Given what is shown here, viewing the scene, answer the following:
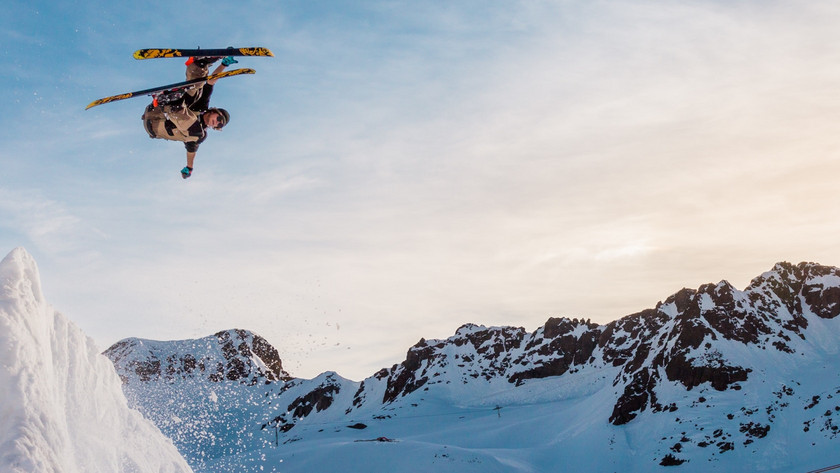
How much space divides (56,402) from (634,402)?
97394mm

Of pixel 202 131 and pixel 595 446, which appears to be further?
pixel 595 446

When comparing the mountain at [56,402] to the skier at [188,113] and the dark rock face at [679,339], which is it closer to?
the skier at [188,113]

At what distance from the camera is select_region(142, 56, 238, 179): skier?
14.3 m

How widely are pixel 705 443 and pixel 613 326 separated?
8229 cm

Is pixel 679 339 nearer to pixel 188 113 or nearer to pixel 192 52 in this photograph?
pixel 188 113

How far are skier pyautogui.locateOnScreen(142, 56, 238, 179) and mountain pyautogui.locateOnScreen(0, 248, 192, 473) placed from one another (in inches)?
214

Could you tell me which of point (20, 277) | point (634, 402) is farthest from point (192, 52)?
point (634, 402)

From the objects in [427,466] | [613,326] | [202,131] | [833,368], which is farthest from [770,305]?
[202,131]

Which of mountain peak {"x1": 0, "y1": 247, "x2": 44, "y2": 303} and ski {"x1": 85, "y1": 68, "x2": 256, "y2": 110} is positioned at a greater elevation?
ski {"x1": 85, "y1": 68, "x2": 256, "y2": 110}

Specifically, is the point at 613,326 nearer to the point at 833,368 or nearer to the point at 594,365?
the point at 594,365

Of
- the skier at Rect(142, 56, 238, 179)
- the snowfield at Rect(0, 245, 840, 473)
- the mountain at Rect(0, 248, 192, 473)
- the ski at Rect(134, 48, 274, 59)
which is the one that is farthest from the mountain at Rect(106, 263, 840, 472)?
the ski at Rect(134, 48, 274, 59)

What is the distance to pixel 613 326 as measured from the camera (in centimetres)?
15638

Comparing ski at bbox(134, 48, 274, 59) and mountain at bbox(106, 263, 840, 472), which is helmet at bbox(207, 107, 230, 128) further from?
mountain at bbox(106, 263, 840, 472)

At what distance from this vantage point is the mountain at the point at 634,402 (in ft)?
223
